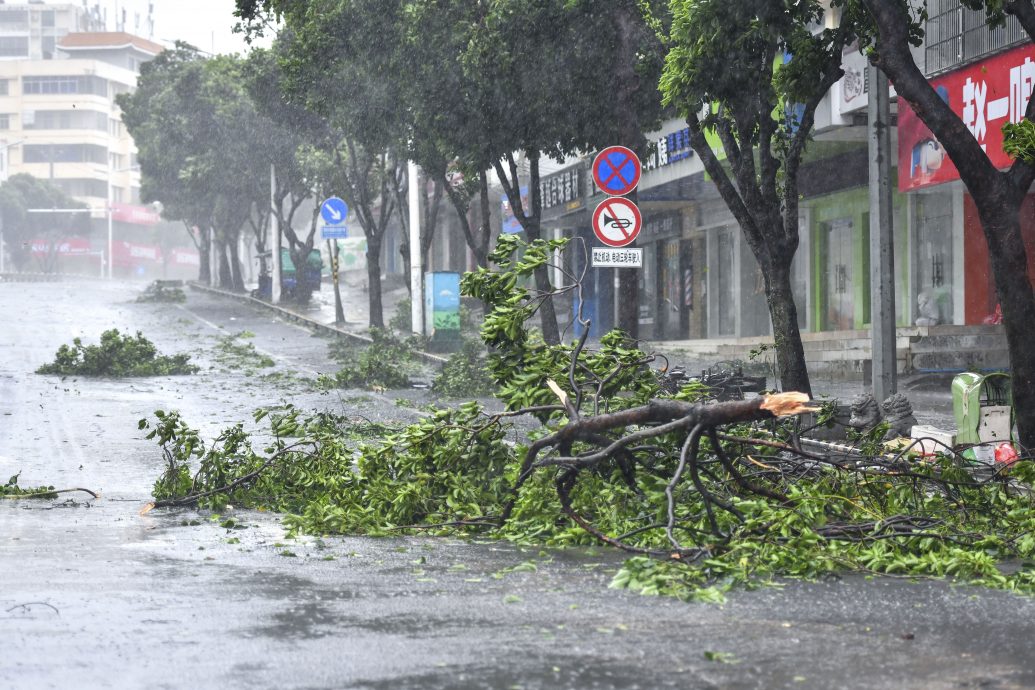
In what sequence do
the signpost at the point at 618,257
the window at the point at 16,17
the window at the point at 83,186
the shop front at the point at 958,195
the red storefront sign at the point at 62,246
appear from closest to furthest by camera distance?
the signpost at the point at 618,257
the shop front at the point at 958,195
the red storefront sign at the point at 62,246
the window at the point at 83,186
the window at the point at 16,17

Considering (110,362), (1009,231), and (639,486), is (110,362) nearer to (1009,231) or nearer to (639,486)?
(639,486)

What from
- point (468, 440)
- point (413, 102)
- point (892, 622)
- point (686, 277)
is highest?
point (413, 102)

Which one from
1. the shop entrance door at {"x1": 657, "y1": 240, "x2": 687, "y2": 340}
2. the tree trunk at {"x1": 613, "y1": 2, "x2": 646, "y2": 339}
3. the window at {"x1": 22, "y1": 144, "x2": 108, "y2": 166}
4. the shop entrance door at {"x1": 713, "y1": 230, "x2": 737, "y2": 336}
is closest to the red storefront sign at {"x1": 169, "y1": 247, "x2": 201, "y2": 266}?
the window at {"x1": 22, "y1": 144, "x2": 108, "y2": 166}

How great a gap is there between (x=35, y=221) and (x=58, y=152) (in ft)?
65.8

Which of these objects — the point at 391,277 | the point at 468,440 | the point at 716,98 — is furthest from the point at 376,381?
the point at 391,277

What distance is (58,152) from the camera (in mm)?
119750

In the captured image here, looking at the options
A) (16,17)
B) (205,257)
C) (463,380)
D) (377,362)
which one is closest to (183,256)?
(16,17)

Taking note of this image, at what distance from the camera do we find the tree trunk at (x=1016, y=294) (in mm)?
10352

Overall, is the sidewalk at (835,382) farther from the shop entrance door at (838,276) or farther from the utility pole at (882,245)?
the shop entrance door at (838,276)

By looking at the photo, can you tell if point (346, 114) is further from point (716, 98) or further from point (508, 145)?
point (716, 98)

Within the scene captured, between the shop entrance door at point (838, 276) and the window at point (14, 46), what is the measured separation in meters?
121

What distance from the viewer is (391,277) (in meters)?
64.8

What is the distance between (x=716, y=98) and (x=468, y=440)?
6.28 meters

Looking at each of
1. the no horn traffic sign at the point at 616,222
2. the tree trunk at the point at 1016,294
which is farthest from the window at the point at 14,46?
the tree trunk at the point at 1016,294
